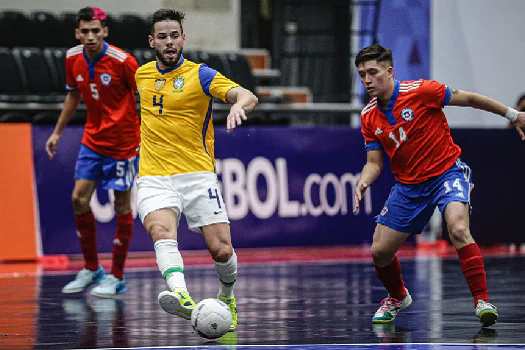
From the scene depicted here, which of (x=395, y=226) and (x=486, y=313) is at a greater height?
(x=395, y=226)

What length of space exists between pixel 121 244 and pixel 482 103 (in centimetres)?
358

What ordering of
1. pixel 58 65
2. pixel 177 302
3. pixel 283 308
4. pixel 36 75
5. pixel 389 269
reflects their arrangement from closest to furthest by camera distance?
pixel 177 302 < pixel 389 269 < pixel 283 308 < pixel 36 75 < pixel 58 65

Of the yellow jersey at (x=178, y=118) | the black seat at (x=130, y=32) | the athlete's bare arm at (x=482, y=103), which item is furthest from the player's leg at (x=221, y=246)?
the black seat at (x=130, y=32)

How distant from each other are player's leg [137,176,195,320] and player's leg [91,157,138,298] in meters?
2.26

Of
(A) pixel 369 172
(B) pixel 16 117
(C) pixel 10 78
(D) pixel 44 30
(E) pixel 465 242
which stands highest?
(D) pixel 44 30

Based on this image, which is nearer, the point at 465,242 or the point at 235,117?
the point at 235,117

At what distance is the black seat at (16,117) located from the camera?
1252cm

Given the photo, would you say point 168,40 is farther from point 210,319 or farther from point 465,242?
point 465,242

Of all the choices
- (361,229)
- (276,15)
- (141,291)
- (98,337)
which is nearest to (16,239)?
(141,291)

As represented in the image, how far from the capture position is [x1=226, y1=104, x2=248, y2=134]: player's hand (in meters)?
5.28

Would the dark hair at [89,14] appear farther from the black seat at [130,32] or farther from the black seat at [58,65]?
the black seat at [130,32]

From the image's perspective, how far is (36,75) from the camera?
13680 mm

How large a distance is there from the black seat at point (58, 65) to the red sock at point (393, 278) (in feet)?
26.5

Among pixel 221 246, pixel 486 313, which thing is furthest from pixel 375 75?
pixel 486 313
